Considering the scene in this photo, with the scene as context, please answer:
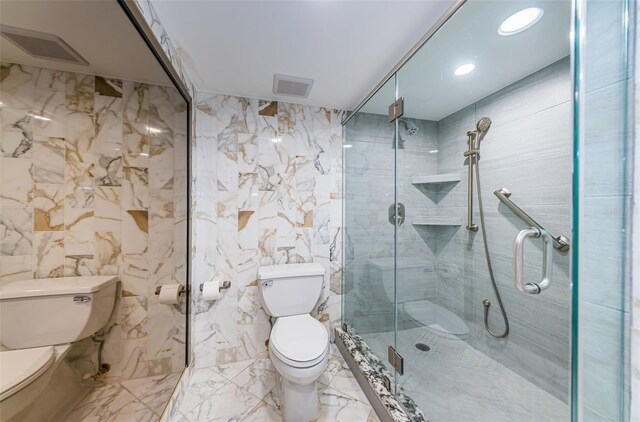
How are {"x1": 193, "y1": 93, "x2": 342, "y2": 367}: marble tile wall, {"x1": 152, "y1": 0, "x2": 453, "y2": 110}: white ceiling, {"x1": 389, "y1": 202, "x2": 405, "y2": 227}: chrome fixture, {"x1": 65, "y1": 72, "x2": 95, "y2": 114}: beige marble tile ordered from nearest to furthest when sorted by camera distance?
1. {"x1": 65, "y1": 72, "x2": 95, "y2": 114}: beige marble tile
2. {"x1": 152, "y1": 0, "x2": 453, "y2": 110}: white ceiling
3. {"x1": 389, "y1": 202, "x2": 405, "y2": 227}: chrome fixture
4. {"x1": 193, "y1": 93, "x2": 342, "y2": 367}: marble tile wall

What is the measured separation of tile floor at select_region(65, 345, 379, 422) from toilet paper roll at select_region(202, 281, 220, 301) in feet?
1.60

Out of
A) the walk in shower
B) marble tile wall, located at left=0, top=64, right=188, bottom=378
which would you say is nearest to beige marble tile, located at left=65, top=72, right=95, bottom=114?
marble tile wall, located at left=0, top=64, right=188, bottom=378

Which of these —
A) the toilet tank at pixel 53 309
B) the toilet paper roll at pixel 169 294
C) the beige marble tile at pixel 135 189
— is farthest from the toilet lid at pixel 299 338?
the beige marble tile at pixel 135 189

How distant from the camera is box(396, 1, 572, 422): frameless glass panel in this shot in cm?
97

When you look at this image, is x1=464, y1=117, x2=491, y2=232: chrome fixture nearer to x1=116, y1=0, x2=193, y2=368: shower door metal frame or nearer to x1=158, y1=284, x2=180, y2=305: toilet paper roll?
x1=116, y1=0, x2=193, y2=368: shower door metal frame

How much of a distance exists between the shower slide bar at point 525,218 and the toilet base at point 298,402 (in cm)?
138

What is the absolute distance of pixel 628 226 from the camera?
624mm

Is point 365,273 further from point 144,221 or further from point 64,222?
point 64,222

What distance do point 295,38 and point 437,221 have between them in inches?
53.5

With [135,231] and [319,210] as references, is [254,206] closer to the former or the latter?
[319,210]

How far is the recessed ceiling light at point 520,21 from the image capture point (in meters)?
0.90

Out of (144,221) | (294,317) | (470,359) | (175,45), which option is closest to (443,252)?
(470,359)

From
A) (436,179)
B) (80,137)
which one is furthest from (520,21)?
(80,137)

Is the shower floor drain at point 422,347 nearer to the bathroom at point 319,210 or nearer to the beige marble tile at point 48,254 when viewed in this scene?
Result: the bathroom at point 319,210
